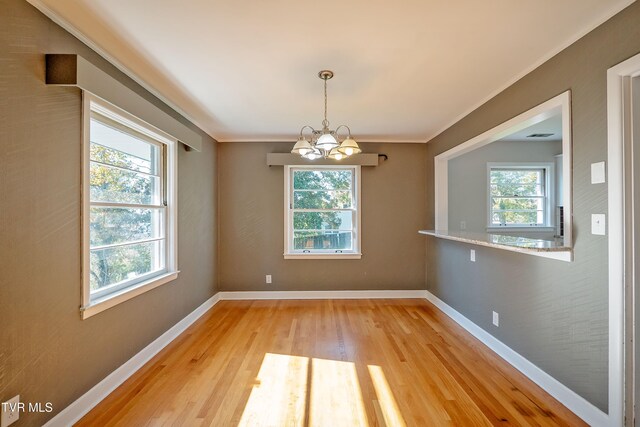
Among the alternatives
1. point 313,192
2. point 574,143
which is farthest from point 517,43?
point 313,192

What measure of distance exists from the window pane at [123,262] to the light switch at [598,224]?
327 centimetres

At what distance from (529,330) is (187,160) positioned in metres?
3.75

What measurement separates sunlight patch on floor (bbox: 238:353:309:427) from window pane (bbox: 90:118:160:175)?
206 cm

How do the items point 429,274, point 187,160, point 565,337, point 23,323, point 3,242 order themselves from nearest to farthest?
1. point 3,242
2. point 23,323
3. point 565,337
4. point 187,160
5. point 429,274

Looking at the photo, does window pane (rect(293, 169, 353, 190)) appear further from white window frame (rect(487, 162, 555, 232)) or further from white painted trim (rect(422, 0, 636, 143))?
white window frame (rect(487, 162, 555, 232))

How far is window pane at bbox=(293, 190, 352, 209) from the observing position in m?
4.64

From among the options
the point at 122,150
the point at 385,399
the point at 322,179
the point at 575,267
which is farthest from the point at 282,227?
the point at 575,267

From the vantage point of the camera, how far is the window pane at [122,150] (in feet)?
7.04

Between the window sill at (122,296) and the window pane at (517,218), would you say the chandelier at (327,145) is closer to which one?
the window sill at (122,296)

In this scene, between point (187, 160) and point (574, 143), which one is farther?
point (187, 160)

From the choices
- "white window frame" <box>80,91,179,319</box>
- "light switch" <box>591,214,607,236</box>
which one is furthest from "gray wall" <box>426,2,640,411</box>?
"white window frame" <box>80,91,179,319</box>

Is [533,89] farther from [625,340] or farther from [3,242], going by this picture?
[3,242]

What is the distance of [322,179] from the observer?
4664mm

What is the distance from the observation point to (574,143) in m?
1.94
